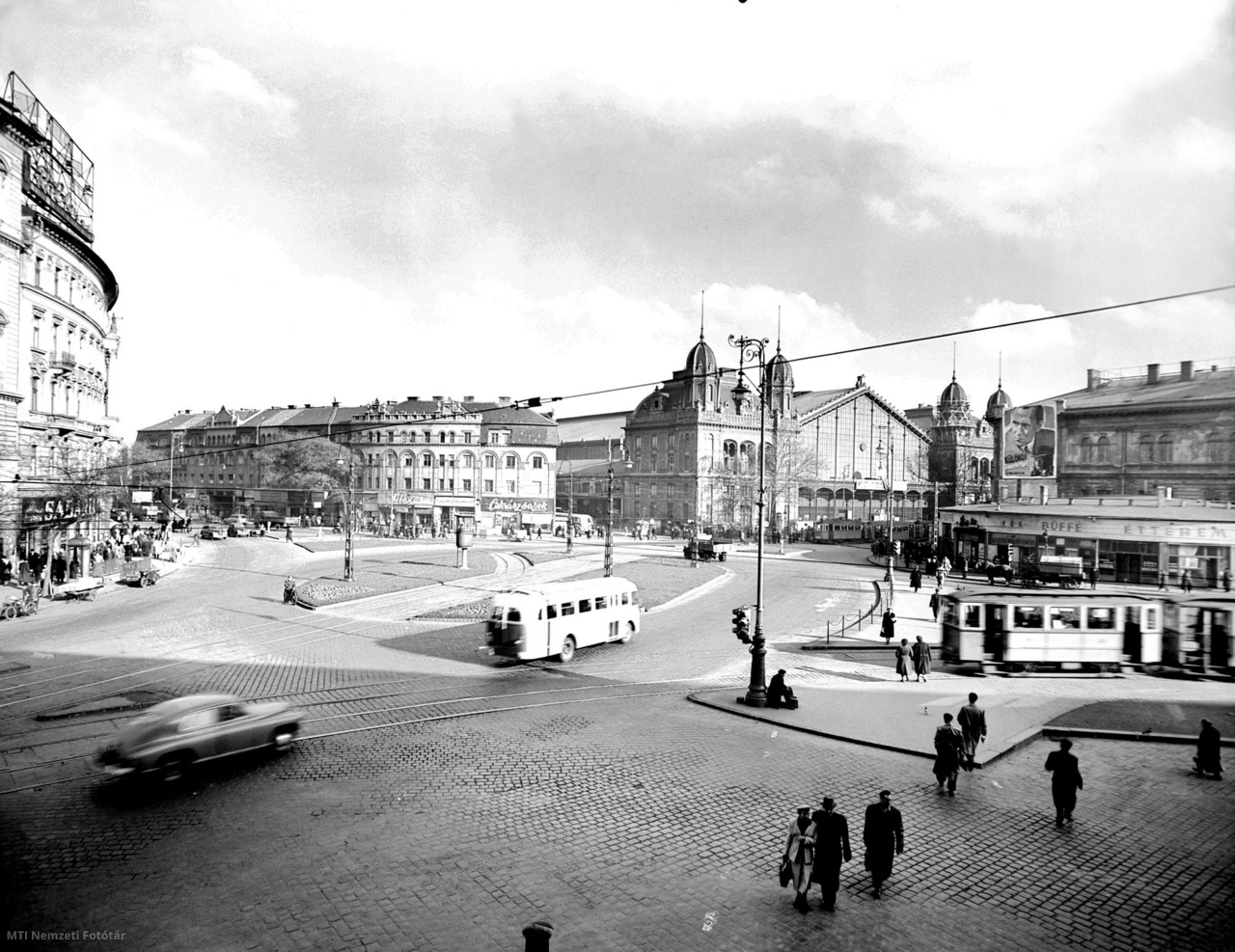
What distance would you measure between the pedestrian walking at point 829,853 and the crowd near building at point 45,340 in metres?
33.5

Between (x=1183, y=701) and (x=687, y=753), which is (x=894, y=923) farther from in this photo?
(x=1183, y=701)

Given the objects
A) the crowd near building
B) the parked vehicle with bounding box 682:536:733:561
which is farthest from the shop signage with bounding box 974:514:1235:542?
the crowd near building

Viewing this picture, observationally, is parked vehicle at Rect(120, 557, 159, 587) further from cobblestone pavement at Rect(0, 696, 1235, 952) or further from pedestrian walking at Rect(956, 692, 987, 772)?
pedestrian walking at Rect(956, 692, 987, 772)

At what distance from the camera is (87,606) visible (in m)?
32.2

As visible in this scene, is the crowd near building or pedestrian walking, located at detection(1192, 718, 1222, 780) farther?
the crowd near building

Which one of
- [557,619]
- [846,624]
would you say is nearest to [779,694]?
[557,619]

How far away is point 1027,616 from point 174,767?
21102mm

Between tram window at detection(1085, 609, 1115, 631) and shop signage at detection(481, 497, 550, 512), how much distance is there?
76.1 meters

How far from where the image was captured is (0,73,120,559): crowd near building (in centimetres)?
3544

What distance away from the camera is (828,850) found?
890 cm

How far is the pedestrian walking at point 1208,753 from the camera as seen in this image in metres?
13.1

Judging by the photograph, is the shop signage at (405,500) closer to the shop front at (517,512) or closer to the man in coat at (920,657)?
the shop front at (517,512)

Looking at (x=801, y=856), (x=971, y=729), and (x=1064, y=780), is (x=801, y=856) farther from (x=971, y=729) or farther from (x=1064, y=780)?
(x=971, y=729)

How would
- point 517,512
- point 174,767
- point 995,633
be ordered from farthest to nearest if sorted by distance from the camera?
point 517,512, point 995,633, point 174,767
